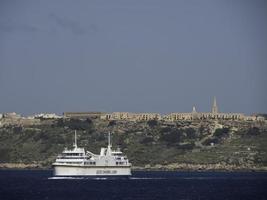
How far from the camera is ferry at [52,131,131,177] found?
183500 millimetres

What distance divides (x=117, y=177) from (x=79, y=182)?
14.7 metres

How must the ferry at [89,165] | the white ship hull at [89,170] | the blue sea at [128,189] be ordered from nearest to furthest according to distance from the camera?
the blue sea at [128,189] → the white ship hull at [89,170] → the ferry at [89,165]

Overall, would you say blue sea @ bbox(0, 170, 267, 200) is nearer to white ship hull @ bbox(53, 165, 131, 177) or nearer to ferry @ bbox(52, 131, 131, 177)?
white ship hull @ bbox(53, 165, 131, 177)

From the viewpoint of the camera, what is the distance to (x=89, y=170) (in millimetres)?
185375

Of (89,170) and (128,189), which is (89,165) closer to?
(89,170)

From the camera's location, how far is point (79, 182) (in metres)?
171

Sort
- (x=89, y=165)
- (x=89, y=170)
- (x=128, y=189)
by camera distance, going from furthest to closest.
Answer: (x=89, y=165), (x=89, y=170), (x=128, y=189)

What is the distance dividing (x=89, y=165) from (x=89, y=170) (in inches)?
28.2

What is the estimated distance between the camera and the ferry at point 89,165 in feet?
602

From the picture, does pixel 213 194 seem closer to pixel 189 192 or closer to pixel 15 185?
pixel 189 192

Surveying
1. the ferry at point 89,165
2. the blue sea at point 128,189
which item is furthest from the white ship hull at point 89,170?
the blue sea at point 128,189

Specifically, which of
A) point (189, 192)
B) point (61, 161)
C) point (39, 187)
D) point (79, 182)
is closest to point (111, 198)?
point (189, 192)

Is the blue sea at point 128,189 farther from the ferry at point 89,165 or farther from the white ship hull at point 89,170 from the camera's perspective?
the ferry at point 89,165

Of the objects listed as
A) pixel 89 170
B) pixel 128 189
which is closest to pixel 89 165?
pixel 89 170
